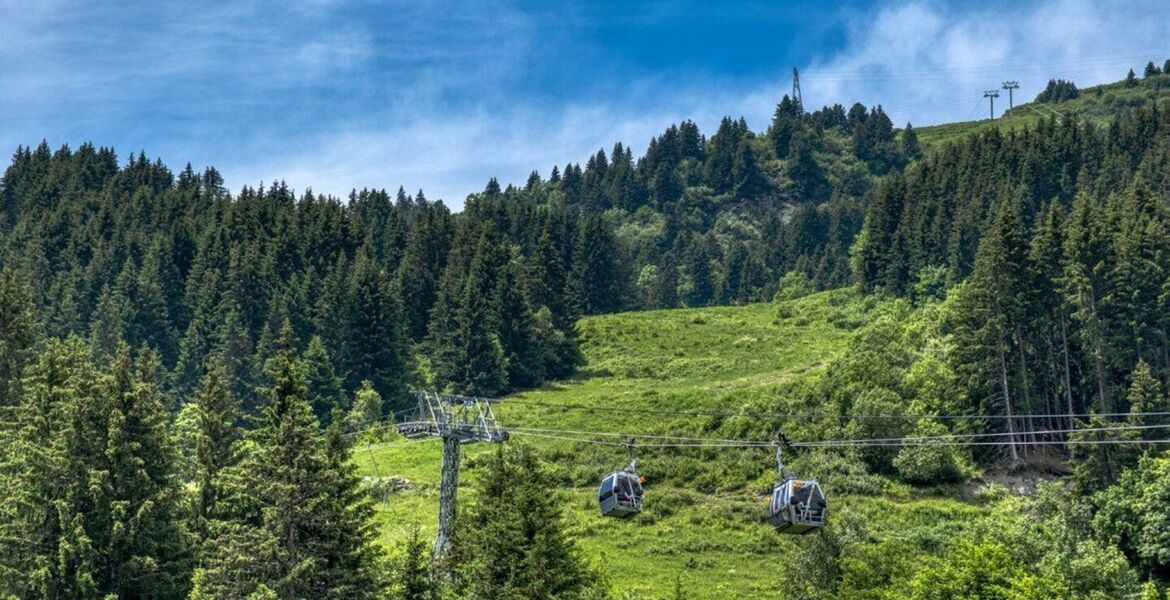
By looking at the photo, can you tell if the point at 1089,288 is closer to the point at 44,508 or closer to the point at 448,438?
the point at 448,438

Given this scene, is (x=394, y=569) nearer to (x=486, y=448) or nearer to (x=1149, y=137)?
(x=486, y=448)

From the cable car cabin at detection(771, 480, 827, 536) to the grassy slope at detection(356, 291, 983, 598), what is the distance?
537 inches

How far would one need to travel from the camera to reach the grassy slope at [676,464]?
238ft

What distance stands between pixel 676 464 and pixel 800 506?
4092 centimetres

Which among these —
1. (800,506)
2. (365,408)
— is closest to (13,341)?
(365,408)

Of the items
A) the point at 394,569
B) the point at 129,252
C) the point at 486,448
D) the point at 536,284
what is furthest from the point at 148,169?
the point at 394,569

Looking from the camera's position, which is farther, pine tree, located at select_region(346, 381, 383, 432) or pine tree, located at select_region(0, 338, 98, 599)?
pine tree, located at select_region(346, 381, 383, 432)

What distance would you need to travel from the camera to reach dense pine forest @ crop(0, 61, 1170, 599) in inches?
2234

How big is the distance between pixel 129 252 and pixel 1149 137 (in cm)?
10943

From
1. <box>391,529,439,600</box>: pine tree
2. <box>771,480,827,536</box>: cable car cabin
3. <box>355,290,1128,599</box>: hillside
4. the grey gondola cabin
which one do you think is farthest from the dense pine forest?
<box>771,480,827,536</box>: cable car cabin

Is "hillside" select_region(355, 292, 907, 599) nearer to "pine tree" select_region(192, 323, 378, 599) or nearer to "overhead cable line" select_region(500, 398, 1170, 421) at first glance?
"overhead cable line" select_region(500, 398, 1170, 421)

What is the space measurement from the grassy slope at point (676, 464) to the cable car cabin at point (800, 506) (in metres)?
13.6

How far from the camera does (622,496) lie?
5150 centimetres

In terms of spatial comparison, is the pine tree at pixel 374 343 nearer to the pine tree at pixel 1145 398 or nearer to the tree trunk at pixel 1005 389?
the tree trunk at pixel 1005 389
